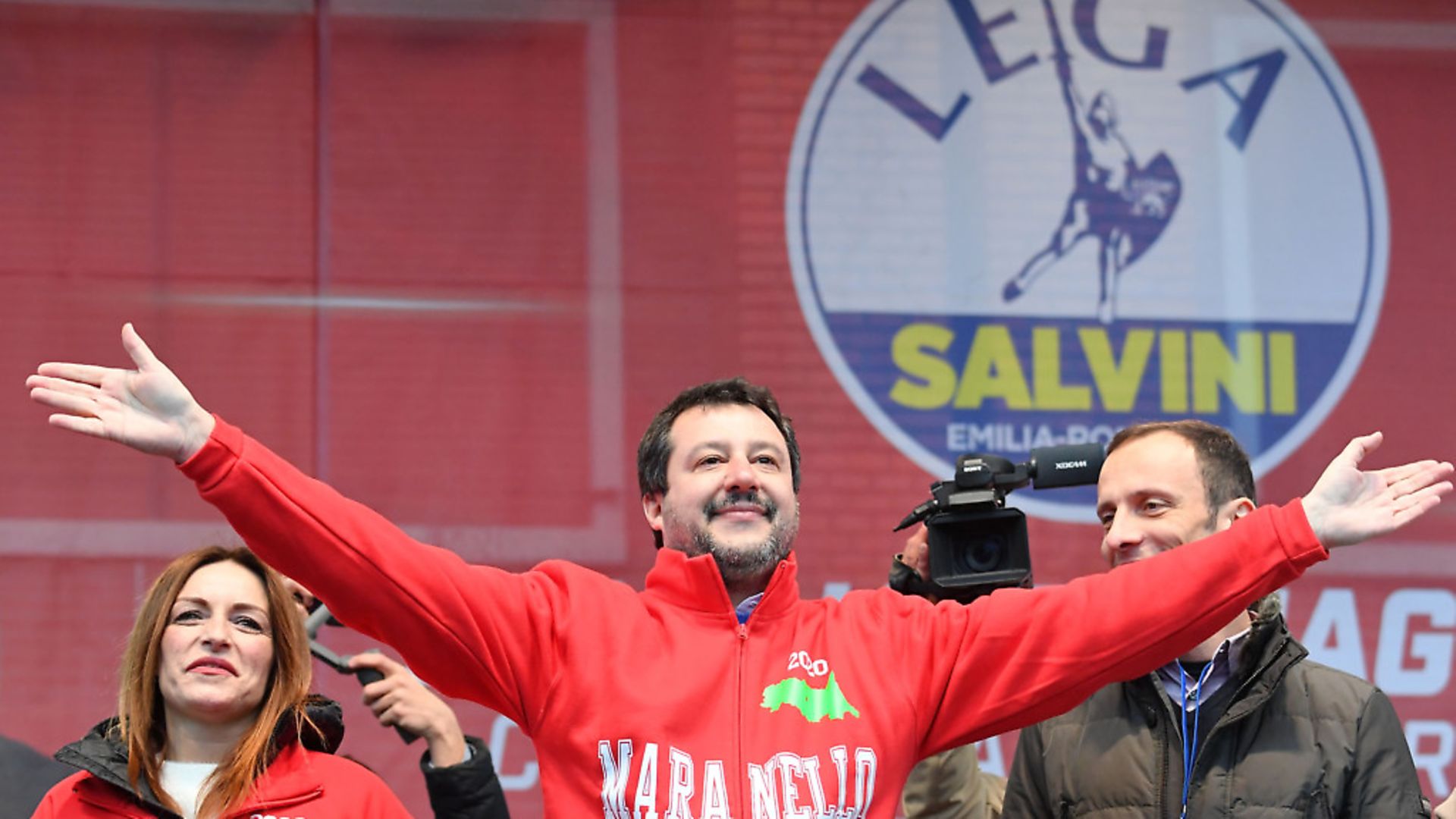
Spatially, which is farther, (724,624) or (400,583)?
(724,624)

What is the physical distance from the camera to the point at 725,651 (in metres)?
2.54

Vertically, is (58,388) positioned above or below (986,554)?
above

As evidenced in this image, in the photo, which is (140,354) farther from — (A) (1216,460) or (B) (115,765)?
(A) (1216,460)

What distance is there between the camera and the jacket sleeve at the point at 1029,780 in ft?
9.35

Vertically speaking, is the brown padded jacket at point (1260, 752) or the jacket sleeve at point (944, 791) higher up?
the brown padded jacket at point (1260, 752)

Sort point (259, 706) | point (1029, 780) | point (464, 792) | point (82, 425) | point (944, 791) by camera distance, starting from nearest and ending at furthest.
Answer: point (82, 425)
point (1029, 780)
point (259, 706)
point (944, 791)
point (464, 792)

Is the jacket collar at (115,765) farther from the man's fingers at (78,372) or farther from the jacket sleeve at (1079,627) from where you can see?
the jacket sleeve at (1079,627)

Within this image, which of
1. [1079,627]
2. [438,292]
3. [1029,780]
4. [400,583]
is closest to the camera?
[400,583]

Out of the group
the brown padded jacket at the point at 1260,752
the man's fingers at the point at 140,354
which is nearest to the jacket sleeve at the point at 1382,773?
the brown padded jacket at the point at 1260,752

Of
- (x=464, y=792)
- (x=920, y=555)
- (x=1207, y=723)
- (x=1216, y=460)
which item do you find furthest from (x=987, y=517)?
(x=464, y=792)

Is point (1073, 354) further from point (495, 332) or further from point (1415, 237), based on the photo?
point (495, 332)

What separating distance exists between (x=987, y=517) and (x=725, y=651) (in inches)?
22.9

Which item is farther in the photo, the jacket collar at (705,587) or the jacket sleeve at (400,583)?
the jacket collar at (705,587)

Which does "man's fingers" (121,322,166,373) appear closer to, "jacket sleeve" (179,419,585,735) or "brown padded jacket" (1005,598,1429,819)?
"jacket sleeve" (179,419,585,735)
